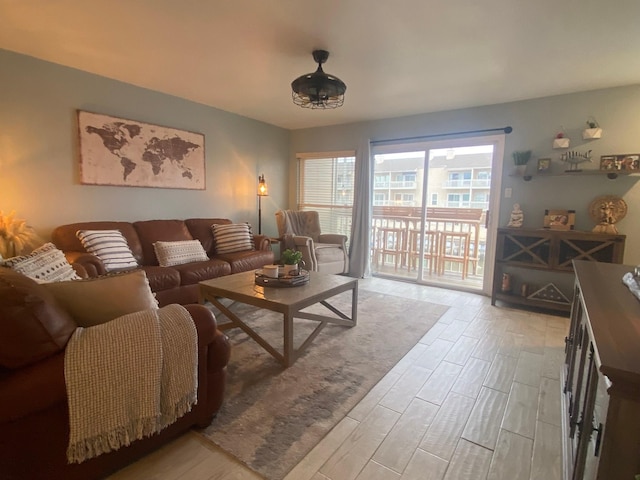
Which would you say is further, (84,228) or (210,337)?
(84,228)

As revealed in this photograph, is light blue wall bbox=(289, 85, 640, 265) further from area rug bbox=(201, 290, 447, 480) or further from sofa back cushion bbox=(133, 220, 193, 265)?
sofa back cushion bbox=(133, 220, 193, 265)

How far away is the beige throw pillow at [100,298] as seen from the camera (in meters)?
1.30

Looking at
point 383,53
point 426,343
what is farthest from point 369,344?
point 383,53

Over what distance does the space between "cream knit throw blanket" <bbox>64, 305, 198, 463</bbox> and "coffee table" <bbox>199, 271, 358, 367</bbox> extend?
2.69 feet

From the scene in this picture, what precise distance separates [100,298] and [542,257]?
13.0 feet

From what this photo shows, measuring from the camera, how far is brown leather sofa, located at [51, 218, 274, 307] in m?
2.85

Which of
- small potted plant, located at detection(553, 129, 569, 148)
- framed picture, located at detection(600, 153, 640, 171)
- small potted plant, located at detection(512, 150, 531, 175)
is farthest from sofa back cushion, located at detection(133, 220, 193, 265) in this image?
framed picture, located at detection(600, 153, 640, 171)

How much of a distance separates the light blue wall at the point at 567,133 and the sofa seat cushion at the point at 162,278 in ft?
8.93

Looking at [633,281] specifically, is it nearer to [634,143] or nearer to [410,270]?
[634,143]

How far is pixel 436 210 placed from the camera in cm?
448

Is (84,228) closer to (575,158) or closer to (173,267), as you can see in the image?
(173,267)

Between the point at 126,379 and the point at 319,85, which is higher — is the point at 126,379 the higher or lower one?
the lower one

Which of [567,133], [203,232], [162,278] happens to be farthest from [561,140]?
[162,278]

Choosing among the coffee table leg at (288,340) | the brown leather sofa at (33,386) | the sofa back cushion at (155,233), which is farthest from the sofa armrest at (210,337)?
the sofa back cushion at (155,233)
